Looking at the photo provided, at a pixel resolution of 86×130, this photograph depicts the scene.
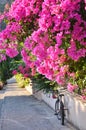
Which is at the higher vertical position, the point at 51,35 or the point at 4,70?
the point at 51,35

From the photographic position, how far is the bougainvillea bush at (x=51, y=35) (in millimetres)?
5590

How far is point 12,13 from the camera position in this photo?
645 centimetres

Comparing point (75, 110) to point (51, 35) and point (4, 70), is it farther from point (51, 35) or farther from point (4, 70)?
point (4, 70)

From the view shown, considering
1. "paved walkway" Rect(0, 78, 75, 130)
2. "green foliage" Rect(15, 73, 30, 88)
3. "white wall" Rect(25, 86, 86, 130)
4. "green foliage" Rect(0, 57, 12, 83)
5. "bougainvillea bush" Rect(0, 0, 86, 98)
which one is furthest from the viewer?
"green foliage" Rect(0, 57, 12, 83)

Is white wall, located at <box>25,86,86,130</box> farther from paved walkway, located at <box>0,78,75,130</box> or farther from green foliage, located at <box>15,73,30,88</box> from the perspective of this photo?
green foliage, located at <box>15,73,30,88</box>

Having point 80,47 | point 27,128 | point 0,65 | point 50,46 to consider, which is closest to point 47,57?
point 50,46

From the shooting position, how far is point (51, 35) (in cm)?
606

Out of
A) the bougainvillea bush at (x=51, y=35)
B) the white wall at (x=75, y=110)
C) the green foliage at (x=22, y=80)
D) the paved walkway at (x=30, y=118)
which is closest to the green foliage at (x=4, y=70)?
the green foliage at (x=22, y=80)

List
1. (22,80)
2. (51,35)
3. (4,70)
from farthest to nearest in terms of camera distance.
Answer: (4,70)
(22,80)
(51,35)

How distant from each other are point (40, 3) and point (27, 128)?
18.0ft

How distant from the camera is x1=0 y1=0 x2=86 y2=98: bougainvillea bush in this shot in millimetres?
5590

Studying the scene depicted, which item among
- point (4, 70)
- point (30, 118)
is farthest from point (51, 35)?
point (4, 70)

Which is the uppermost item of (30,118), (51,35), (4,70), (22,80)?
(51,35)

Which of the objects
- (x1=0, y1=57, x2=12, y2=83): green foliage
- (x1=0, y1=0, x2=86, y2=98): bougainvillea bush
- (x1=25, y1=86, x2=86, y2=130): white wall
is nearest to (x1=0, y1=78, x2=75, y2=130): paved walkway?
(x1=25, y1=86, x2=86, y2=130): white wall
